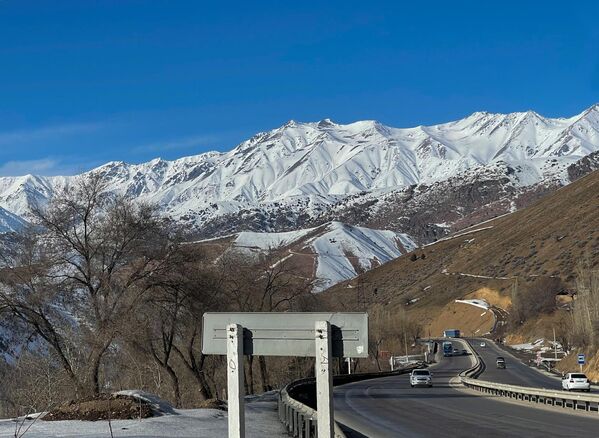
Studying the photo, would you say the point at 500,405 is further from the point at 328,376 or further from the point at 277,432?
the point at 328,376

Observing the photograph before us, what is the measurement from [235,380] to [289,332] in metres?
0.99

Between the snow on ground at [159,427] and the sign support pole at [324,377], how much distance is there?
30.7 ft

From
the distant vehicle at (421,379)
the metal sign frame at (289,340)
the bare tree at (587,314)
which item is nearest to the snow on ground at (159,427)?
the metal sign frame at (289,340)

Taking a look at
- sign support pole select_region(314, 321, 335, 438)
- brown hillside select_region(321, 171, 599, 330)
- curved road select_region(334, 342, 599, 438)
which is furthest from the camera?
brown hillside select_region(321, 171, 599, 330)

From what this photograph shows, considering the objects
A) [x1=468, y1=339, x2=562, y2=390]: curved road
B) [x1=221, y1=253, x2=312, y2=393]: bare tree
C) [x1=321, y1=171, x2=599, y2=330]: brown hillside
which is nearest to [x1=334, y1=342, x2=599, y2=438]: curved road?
[x1=221, y1=253, x2=312, y2=393]: bare tree

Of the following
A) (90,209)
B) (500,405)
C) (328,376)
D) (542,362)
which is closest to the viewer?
(328,376)

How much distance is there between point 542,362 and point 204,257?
2501 inches

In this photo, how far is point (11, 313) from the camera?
103ft

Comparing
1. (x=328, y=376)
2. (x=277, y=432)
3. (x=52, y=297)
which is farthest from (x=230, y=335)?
(x=52, y=297)

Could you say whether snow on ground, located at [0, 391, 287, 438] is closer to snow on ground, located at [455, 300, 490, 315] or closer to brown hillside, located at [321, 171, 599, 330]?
brown hillside, located at [321, 171, 599, 330]

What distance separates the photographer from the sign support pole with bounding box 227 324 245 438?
10484mm

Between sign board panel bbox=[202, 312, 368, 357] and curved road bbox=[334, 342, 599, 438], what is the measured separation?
10.4m

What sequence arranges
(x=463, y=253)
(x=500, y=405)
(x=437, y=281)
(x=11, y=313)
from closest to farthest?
(x=11, y=313) → (x=500, y=405) → (x=437, y=281) → (x=463, y=253)

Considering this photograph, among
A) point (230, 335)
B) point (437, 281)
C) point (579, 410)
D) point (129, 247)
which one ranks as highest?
point (437, 281)
